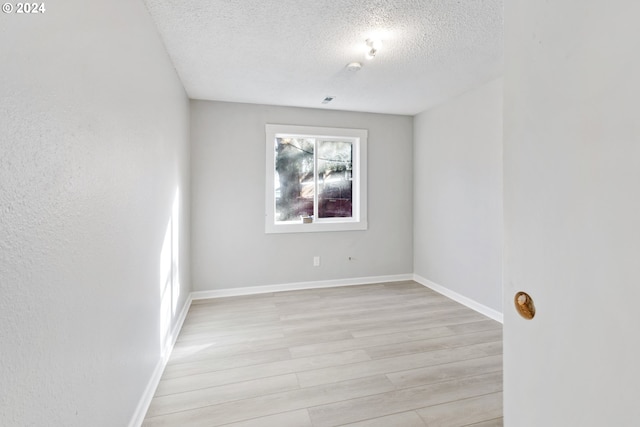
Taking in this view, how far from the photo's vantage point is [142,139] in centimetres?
172

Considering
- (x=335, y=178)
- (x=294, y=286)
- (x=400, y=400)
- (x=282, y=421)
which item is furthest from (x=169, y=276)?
(x=335, y=178)

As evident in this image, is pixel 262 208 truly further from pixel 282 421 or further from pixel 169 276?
pixel 282 421

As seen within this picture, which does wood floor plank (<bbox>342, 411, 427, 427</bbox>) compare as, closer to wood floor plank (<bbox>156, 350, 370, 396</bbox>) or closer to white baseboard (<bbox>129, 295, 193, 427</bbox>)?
wood floor plank (<bbox>156, 350, 370, 396</bbox>)

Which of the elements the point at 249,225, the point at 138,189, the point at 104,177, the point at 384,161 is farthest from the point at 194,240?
the point at 384,161

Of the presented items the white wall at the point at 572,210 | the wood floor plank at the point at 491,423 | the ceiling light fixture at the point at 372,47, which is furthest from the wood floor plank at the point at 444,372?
the ceiling light fixture at the point at 372,47

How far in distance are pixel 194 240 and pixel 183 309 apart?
0.85 m

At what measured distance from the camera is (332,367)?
2.13m

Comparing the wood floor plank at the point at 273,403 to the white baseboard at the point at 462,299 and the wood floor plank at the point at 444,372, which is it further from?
the white baseboard at the point at 462,299

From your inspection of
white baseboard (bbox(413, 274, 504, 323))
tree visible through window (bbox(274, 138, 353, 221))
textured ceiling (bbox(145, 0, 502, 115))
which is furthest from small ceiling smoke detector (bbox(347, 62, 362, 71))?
white baseboard (bbox(413, 274, 504, 323))

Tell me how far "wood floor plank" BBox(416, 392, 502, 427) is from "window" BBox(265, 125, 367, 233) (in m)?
2.56

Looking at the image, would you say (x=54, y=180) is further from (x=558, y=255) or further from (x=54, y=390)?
(x=558, y=255)

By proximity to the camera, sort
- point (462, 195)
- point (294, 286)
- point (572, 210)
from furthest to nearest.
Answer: point (294, 286)
point (462, 195)
point (572, 210)

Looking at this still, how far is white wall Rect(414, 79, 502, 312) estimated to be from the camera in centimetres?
296

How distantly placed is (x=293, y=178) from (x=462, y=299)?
257 cm
